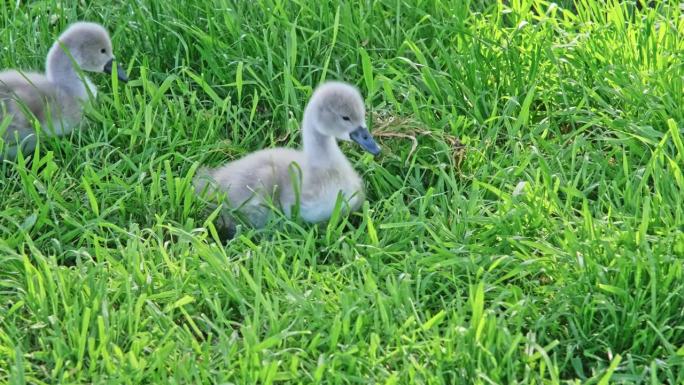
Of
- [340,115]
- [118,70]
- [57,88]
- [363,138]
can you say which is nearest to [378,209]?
[363,138]

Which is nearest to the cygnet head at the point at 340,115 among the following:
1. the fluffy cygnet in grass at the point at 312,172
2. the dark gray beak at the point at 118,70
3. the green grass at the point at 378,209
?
the fluffy cygnet in grass at the point at 312,172

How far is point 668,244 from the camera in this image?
386 cm

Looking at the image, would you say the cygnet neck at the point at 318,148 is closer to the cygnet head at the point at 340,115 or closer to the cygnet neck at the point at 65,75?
the cygnet head at the point at 340,115

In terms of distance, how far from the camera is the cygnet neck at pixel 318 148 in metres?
4.28

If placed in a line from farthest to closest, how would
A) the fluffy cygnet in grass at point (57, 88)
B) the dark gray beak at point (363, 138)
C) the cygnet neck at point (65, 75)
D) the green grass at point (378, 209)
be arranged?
the cygnet neck at point (65, 75)
the fluffy cygnet in grass at point (57, 88)
the dark gray beak at point (363, 138)
the green grass at point (378, 209)

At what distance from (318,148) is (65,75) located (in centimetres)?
116

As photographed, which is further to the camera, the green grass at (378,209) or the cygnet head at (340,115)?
the cygnet head at (340,115)

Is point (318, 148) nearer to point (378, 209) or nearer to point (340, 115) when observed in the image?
point (340, 115)

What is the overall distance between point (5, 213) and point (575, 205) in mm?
1908

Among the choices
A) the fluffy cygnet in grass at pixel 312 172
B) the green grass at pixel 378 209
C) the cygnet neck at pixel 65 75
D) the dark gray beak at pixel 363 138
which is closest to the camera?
the green grass at pixel 378 209

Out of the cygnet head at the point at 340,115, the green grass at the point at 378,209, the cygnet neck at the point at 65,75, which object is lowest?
the green grass at the point at 378,209

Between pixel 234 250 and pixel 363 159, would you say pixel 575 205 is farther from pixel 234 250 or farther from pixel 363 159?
pixel 234 250

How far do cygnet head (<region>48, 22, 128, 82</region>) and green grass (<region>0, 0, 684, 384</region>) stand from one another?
0.12m

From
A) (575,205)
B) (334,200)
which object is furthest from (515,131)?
(334,200)
